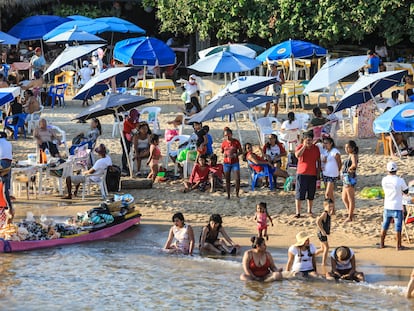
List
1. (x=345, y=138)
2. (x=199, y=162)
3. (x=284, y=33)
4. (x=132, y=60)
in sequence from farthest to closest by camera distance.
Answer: (x=284, y=33)
(x=132, y=60)
(x=345, y=138)
(x=199, y=162)

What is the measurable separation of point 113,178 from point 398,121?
196 inches

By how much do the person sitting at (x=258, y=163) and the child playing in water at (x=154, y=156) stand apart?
5.57 feet

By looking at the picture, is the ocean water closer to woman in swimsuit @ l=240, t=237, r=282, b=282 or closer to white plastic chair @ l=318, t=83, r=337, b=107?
woman in swimsuit @ l=240, t=237, r=282, b=282

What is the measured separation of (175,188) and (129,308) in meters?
5.34

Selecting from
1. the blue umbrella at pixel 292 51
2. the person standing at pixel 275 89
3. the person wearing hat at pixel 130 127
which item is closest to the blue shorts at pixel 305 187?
the person wearing hat at pixel 130 127

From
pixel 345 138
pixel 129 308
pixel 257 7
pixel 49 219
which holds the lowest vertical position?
pixel 129 308

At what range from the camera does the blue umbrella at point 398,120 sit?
15.3m

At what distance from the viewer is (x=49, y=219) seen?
15.2 m

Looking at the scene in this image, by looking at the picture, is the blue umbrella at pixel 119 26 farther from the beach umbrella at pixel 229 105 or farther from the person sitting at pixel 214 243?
the person sitting at pixel 214 243

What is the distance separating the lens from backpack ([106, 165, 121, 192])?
55.8ft

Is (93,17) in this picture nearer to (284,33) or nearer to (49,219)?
(284,33)

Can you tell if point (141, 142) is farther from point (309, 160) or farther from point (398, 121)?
point (398, 121)

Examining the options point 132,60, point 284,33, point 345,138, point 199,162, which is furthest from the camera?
point 284,33

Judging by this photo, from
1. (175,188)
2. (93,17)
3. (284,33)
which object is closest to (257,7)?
(284,33)
